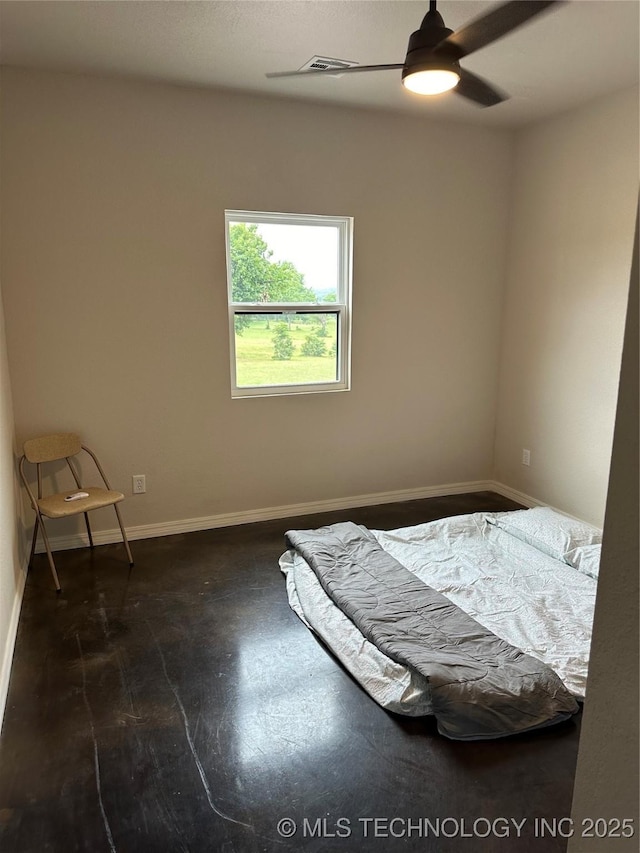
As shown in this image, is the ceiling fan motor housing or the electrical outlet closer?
the ceiling fan motor housing

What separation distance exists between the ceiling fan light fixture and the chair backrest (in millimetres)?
2526

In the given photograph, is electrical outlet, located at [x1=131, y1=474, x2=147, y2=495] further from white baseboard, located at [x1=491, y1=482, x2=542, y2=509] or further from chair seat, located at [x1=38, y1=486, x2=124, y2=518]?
white baseboard, located at [x1=491, y1=482, x2=542, y2=509]

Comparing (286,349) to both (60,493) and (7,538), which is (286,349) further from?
(7,538)

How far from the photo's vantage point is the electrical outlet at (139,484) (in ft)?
12.0

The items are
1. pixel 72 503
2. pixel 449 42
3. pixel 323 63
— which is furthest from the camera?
pixel 72 503

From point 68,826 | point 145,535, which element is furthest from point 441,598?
point 145,535

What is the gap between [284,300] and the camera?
3.88 m

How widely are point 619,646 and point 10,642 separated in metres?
2.46

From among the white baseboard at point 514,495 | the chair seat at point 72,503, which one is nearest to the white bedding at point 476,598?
the white baseboard at point 514,495

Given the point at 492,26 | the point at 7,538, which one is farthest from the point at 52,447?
the point at 492,26

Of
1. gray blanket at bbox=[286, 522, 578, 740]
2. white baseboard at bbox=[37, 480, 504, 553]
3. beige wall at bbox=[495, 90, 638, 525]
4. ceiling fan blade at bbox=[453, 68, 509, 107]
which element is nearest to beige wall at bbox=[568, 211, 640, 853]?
gray blanket at bbox=[286, 522, 578, 740]

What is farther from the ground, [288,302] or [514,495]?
[288,302]

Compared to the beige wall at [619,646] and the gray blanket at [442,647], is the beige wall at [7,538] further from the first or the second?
the beige wall at [619,646]

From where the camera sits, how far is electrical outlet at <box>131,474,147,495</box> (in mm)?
3643
